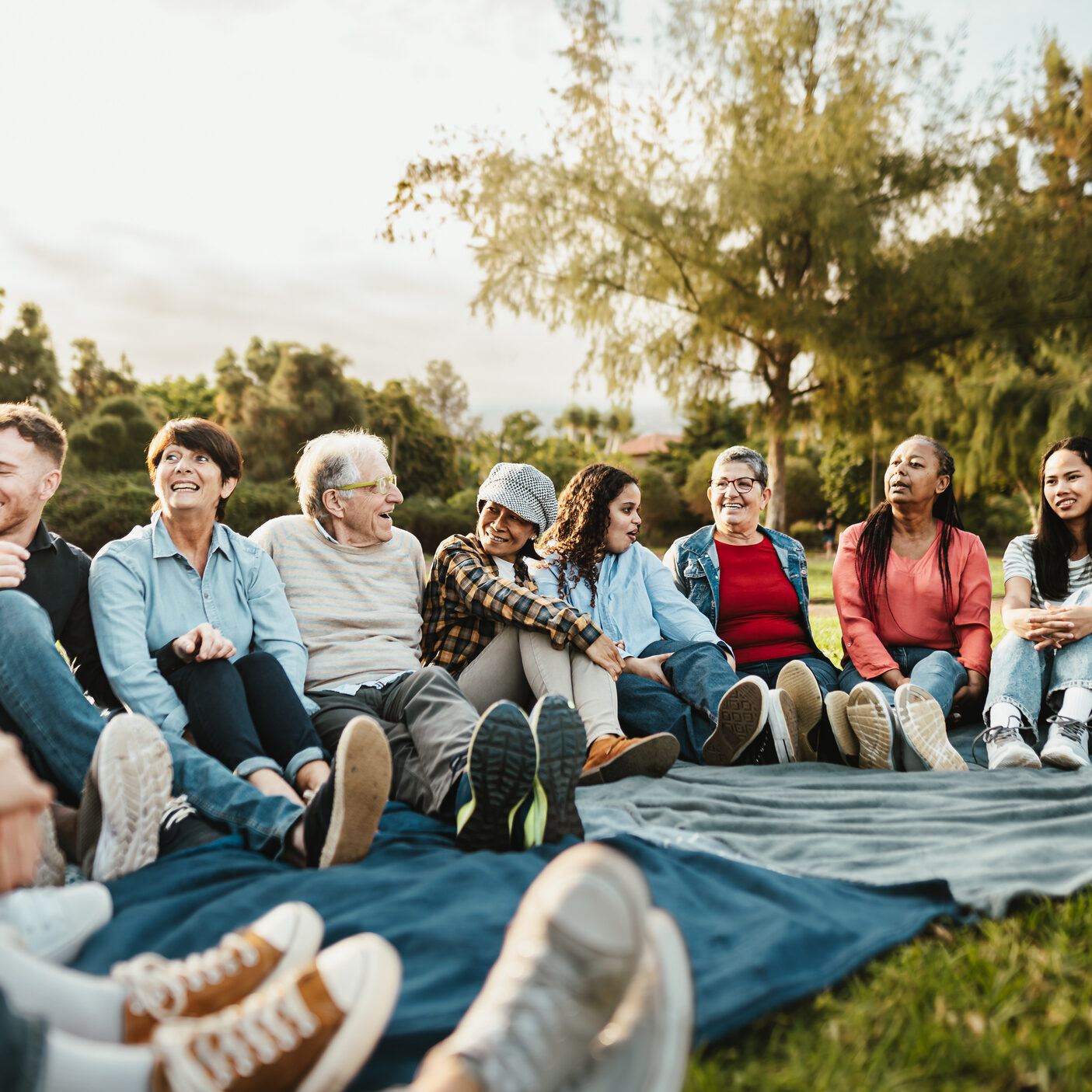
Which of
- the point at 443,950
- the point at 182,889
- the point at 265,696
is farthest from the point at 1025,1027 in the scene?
the point at 265,696

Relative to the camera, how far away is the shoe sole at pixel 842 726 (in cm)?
311

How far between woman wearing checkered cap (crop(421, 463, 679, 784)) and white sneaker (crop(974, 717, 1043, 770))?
1182 millimetres

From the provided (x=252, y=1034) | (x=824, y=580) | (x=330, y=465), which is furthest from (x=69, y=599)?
(x=824, y=580)

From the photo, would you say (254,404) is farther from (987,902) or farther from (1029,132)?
(987,902)

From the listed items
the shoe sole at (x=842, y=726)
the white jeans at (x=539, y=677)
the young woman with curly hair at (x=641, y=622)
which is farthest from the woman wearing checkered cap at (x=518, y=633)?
the shoe sole at (x=842, y=726)

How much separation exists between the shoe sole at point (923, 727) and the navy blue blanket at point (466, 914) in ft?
3.54

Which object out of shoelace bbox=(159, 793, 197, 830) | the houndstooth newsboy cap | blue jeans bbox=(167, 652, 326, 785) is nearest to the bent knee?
blue jeans bbox=(167, 652, 326, 785)

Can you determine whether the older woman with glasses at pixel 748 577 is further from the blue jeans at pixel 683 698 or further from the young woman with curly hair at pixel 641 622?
the blue jeans at pixel 683 698

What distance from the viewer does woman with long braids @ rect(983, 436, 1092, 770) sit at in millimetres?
3078

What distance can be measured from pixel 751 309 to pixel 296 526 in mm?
12313

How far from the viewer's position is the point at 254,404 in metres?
21.9

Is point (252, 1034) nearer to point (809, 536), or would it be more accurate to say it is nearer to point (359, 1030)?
point (359, 1030)

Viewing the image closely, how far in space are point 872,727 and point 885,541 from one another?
118 centimetres

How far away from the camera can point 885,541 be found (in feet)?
12.8
